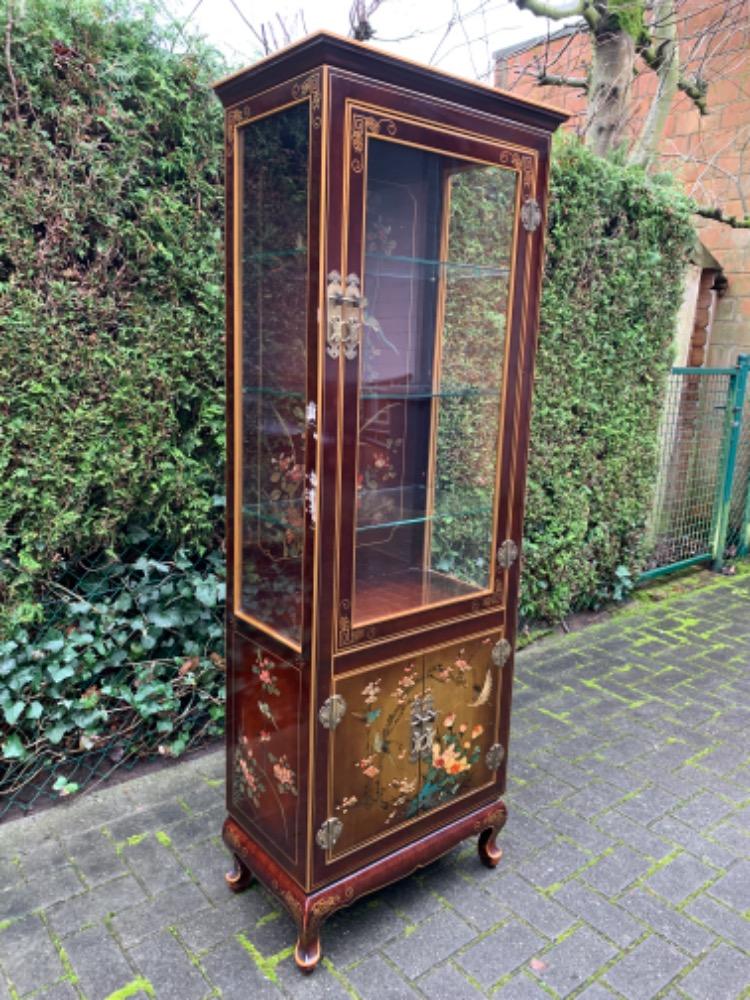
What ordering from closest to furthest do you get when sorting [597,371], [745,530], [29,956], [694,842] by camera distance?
1. [29,956]
2. [694,842]
3. [597,371]
4. [745,530]

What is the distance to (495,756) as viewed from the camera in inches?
83.0

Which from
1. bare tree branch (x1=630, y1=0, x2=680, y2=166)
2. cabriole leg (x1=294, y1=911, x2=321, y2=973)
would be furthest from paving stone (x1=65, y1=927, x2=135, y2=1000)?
bare tree branch (x1=630, y1=0, x2=680, y2=166)

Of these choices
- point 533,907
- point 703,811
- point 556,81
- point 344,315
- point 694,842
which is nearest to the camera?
point 344,315

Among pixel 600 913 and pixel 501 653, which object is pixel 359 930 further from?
pixel 501 653

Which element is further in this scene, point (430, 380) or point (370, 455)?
point (430, 380)

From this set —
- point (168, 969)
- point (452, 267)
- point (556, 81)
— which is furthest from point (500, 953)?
point (556, 81)

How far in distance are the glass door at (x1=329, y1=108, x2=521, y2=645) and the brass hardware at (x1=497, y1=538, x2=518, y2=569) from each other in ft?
0.10

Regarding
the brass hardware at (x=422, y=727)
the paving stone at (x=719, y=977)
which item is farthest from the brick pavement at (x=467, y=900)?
the brass hardware at (x=422, y=727)

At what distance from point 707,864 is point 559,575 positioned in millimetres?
1881

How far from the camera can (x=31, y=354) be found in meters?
2.17

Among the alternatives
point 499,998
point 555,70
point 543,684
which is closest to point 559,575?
point 543,684

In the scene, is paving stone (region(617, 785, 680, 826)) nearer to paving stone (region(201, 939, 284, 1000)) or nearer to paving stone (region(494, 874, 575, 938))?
paving stone (region(494, 874, 575, 938))

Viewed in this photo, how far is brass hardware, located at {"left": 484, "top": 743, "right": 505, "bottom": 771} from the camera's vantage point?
2.09 metres

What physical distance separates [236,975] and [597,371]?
327 cm
